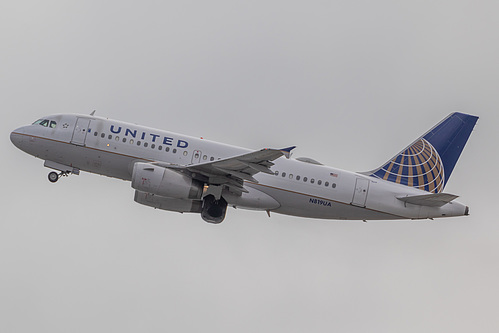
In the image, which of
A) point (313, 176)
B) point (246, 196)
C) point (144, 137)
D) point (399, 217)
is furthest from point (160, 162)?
point (399, 217)

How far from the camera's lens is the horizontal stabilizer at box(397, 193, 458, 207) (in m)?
49.6

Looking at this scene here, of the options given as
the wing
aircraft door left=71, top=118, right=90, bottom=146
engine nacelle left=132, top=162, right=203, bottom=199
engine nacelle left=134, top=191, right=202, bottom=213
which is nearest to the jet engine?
the wing

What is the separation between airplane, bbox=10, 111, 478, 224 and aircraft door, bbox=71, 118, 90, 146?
0.19ft

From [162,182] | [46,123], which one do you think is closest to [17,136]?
[46,123]

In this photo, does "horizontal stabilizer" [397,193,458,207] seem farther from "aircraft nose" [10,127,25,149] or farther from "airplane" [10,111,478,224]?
"aircraft nose" [10,127,25,149]

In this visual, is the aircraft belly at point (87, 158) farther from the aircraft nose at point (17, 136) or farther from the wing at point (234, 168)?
the wing at point (234, 168)

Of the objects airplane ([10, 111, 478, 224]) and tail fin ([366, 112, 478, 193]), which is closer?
airplane ([10, 111, 478, 224])

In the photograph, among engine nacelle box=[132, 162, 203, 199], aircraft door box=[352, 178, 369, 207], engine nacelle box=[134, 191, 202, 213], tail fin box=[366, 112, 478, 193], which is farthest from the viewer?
tail fin box=[366, 112, 478, 193]

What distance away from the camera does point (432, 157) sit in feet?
181

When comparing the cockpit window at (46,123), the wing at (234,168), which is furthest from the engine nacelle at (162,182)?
the cockpit window at (46,123)

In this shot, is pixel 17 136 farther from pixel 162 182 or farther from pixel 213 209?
pixel 213 209

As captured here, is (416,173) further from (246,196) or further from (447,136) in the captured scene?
(246,196)

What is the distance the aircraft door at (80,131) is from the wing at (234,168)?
4912 millimetres

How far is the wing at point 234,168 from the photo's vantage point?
46469 millimetres
